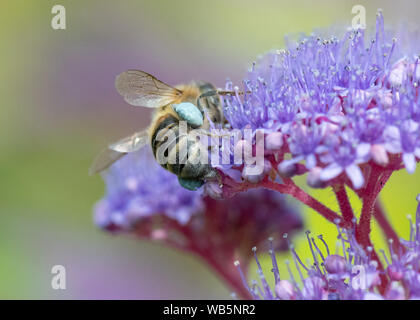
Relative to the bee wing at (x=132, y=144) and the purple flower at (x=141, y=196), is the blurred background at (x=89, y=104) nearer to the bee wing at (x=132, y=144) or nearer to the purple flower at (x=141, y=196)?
the purple flower at (x=141, y=196)

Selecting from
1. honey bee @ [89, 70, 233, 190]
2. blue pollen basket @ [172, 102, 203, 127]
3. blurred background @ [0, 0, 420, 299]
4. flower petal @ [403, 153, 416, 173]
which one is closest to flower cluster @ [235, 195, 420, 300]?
flower petal @ [403, 153, 416, 173]

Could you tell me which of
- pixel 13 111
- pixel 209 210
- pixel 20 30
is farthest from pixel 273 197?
pixel 20 30

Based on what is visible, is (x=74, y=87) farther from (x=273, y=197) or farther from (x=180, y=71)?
(x=273, y=197)

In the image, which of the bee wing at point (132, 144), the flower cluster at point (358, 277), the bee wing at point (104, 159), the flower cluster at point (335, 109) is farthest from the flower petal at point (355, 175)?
the bee wing at point (104, 159)

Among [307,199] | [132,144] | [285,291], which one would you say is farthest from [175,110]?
[285,291]

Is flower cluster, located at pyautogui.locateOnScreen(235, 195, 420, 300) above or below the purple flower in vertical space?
below

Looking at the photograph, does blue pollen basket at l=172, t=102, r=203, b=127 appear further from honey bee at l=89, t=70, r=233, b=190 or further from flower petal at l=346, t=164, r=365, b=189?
flower petal at l=346, t=164, r=365, b=189

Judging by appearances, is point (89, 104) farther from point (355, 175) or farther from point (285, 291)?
point (355, 175)
